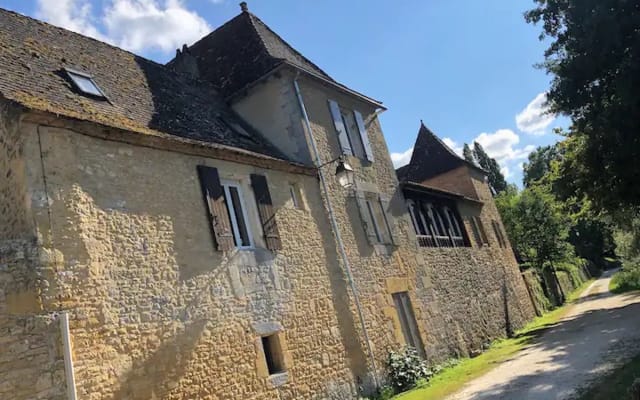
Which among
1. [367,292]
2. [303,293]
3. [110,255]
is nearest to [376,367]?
[367,292]

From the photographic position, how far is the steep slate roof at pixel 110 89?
27.0 feet

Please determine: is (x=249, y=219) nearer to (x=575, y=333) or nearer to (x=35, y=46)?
(x=35, y=46)

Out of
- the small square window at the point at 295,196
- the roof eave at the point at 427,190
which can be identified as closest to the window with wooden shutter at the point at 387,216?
the roof eave at the point at 427,190

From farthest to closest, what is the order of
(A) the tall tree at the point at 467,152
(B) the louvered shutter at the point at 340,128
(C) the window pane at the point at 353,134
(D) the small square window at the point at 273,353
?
(A) the tall tree at the point at 467,152 → (C) the window pane at the point at 353,134 → (B) the louvered shutter at the point at 340,128 → (D) the small square window at the point at 273,353

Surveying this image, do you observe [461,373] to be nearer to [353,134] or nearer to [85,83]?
[353,134]

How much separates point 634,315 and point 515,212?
2056 centimetres

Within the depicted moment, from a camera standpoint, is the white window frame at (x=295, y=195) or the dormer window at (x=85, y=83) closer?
the dormer window at (x=85, y=83)

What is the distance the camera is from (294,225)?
36.3 ft

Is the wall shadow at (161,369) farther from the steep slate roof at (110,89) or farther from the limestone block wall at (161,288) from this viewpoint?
the steep slate roof at (110,89)

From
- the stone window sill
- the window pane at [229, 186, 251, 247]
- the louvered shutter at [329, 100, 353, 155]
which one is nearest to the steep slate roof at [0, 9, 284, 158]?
the window pane at [229, 186, 251, 247]

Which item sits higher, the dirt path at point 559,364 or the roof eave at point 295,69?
the roof eave at point 295,69

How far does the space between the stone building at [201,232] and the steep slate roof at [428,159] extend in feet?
30.4

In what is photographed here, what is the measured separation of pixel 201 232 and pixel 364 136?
7.76 metres

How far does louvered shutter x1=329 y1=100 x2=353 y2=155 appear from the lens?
1411 cm
